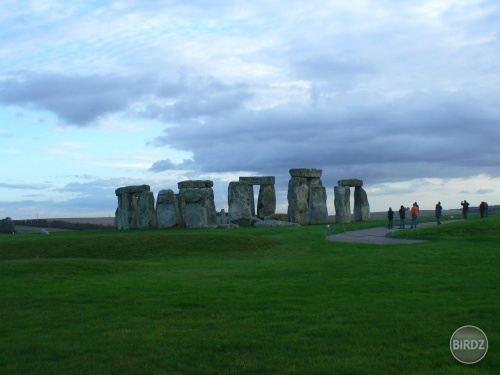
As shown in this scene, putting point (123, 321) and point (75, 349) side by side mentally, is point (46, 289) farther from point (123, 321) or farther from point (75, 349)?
point (75, 349)

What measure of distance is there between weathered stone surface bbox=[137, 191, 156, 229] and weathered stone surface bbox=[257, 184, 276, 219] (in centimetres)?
778

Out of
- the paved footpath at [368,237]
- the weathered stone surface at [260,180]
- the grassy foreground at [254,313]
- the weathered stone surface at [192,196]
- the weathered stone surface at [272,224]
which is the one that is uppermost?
the weathered stone surface at [260,180]

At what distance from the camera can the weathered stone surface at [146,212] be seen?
4012cm

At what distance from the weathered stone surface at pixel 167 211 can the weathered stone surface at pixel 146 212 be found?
2.68 feet

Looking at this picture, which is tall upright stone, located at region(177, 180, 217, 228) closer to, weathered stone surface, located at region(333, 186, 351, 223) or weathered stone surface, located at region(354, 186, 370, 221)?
weathered stone surface, located at region(333, 186, 351, 223)

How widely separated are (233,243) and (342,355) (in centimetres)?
1741

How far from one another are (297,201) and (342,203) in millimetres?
3209

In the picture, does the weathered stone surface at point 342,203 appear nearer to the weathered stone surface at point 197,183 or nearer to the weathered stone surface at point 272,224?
the weathered stone surface at point 272,224

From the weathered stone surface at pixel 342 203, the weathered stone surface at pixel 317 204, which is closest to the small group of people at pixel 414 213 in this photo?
the weathered stone surface at pixel 342 203

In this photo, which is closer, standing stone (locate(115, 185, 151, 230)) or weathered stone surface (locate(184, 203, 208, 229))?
weathered stone surface (locate(184, 203, 208, 229))

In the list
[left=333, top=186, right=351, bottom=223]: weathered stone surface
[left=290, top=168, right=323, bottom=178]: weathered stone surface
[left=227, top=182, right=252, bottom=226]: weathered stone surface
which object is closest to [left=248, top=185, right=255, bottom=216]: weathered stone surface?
[left=227, top=182, right=252, bottom=226]: weathered stone surface

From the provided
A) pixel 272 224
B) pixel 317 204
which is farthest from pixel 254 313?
pixel 317 204

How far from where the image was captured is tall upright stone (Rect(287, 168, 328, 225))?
128ft

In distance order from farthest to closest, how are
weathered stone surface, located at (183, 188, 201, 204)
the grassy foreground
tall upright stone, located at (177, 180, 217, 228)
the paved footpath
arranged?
tall upright stone, located at (177, 180, 217, 228) < weathered stone surface, located at (183, 188, 201, 204) < the paved footpath < the grassy foreground
